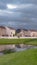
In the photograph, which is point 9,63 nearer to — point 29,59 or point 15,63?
point 15,63

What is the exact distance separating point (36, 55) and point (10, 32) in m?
144

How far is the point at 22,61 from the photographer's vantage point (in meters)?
17.7

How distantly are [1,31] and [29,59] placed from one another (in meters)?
144

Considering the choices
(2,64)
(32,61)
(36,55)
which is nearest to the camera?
(2,64)

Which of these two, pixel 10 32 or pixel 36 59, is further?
pixel 10 32

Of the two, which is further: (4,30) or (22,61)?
(4,30)

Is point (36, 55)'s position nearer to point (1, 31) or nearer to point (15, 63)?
point (15, 63)

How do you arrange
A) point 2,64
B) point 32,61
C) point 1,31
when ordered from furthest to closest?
point 1,31 < point 32,61 < point 2,64

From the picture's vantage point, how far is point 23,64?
16547 mm

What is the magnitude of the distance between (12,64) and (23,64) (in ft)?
3.01

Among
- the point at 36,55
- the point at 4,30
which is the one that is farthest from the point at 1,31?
the point at 36,55

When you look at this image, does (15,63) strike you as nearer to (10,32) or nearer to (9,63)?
(9,63)

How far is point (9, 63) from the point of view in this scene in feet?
55.0

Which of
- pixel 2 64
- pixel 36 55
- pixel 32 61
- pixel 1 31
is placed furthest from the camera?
pixel 1 31
